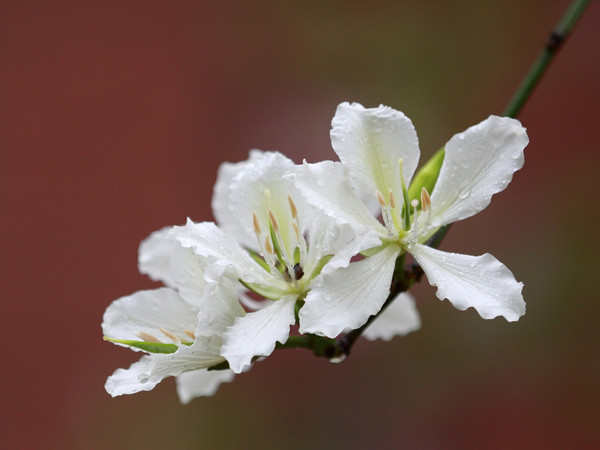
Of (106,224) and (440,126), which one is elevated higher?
(440,126)

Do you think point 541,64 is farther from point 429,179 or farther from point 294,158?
point 294,158

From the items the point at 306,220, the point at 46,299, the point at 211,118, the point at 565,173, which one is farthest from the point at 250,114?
the point at 306,220

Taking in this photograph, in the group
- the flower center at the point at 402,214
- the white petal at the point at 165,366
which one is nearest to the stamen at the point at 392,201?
the flower center at the point at 402,214

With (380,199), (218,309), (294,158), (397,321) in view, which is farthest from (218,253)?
(294,158)

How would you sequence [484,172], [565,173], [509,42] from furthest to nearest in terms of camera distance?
[509,42], [565,173], [484,172]

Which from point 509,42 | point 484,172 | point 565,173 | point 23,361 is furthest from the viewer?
point 509,42

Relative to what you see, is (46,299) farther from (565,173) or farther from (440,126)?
(565,173)

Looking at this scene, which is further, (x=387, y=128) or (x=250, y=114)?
(x=250, y=114)
